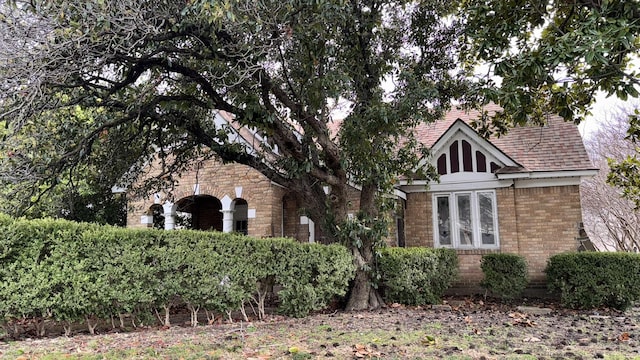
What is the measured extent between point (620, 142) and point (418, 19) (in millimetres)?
15264

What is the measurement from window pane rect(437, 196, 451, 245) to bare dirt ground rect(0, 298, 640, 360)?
16.0ft

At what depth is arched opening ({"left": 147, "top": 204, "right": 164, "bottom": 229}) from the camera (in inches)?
622

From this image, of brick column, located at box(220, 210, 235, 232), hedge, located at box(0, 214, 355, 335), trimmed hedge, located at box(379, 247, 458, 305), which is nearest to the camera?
hedge, located at box(0, 214, 355, 335)

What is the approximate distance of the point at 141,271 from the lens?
6.54 metres

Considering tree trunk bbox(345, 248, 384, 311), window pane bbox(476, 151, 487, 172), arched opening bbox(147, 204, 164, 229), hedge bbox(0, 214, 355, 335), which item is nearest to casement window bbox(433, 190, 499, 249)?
window pane bbox(476, 151, 487, 172)

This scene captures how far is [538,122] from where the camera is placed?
33.7 ft

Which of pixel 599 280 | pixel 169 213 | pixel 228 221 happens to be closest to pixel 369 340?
pixel 599 280

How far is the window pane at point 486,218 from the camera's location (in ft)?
43.1

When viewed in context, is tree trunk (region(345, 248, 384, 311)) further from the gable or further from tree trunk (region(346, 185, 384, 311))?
the gable

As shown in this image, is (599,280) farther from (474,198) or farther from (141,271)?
(141,271)

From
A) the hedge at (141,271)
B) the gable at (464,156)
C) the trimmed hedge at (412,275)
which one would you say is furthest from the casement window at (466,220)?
the hedge at (141,271)

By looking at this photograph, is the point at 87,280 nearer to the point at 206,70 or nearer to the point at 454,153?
the point at 206,70

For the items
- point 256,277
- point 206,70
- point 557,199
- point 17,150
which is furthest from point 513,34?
point 17,150

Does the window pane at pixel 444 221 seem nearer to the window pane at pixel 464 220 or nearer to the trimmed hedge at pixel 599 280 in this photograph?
the window pane at pixel 464 220
